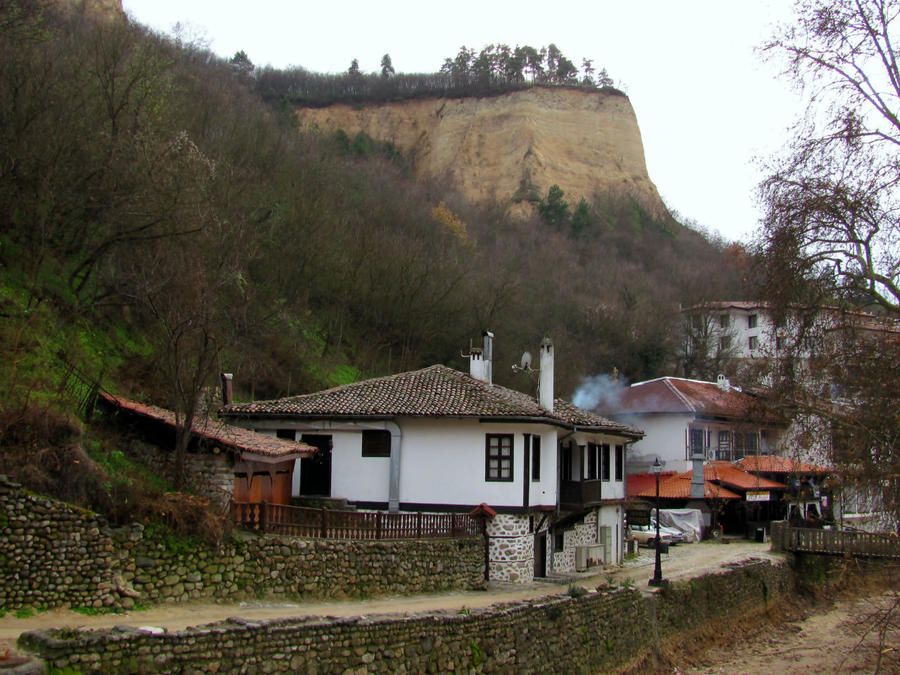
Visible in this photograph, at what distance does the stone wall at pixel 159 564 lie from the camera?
12.0 metres

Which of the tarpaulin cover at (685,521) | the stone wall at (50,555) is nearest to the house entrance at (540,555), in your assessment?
the stone wall at (50,555)

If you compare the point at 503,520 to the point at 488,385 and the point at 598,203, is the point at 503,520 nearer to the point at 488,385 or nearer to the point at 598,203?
the point at 488,385

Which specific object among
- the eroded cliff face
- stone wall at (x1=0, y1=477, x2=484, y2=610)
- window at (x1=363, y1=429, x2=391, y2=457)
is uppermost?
the eroded cliff face

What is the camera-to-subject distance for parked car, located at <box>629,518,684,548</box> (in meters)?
32.6

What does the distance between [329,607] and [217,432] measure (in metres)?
4.74

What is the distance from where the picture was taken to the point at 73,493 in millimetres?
13070

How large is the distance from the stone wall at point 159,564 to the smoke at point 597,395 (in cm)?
2506

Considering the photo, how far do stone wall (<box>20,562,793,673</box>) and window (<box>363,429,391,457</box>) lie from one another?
650cm

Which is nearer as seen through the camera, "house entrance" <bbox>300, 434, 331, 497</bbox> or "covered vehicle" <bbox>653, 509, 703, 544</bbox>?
"house entrance" <bbox>300, 434, 331, 497</bbox>

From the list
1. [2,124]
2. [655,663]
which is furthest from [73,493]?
[655,663]

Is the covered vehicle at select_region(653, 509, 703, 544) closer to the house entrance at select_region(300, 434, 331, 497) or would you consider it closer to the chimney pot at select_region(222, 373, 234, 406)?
the house entrance at select_region(300, 434, 331, 497)

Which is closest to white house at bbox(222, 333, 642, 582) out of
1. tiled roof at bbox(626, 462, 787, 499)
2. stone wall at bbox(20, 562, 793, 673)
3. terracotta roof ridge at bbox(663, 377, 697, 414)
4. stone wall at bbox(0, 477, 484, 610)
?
stone wall at bbox(20, 562, 793, 673)

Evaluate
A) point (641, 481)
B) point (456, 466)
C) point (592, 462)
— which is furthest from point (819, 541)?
point (456, 466)

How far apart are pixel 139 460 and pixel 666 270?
57970mm
